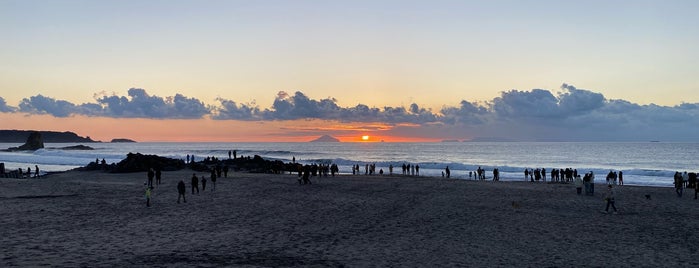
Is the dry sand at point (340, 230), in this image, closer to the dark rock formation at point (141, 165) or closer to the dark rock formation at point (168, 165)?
the dark rock formation at point (141, 165)

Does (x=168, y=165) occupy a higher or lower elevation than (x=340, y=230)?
higher

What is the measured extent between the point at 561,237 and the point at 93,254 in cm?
1506

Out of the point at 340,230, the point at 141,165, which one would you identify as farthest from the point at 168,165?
the point at 340,230

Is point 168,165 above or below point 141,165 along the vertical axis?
below

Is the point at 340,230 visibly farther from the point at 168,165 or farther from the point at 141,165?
the point at 168,165

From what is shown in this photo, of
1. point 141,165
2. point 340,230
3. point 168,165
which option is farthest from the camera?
point 168,165

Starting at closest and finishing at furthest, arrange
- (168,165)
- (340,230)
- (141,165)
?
(340,230)
(141,165)
(168,165)

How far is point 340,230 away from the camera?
1894 centimetres

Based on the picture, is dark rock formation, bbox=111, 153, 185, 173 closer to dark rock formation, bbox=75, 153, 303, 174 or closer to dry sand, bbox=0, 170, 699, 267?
dark rock formation, bbox=75, 153, 303, 174

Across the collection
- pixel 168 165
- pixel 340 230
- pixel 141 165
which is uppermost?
pixel 141 165

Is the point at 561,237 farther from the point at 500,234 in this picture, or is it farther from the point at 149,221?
the point at 149,221

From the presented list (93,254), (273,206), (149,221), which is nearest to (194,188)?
(273,206)

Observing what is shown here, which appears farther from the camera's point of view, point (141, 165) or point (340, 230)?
point (141, 165)

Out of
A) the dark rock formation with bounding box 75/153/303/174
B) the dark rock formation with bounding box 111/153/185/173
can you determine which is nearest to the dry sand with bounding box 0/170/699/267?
the dark rock formation with bounding box 111/153/185/173
